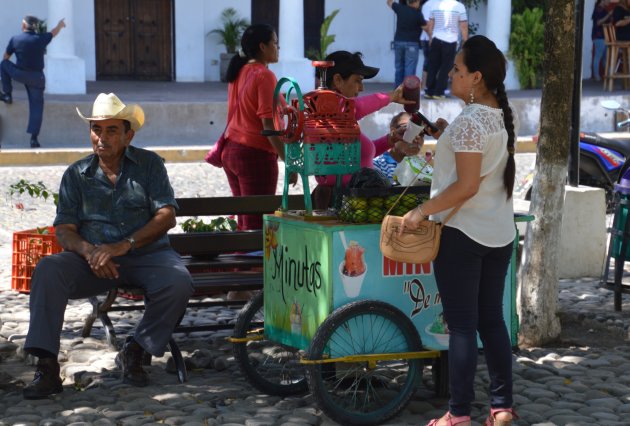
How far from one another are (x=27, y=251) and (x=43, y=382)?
85.6 inches

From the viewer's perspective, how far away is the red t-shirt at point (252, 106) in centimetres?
691

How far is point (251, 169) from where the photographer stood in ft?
23.1

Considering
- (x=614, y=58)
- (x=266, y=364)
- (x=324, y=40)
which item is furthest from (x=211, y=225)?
(x=614, y=58)

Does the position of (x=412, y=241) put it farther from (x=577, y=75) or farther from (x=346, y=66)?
(x=577, y=75)

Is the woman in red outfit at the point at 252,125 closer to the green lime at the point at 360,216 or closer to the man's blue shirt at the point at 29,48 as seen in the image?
the green lime at the point at 360,216

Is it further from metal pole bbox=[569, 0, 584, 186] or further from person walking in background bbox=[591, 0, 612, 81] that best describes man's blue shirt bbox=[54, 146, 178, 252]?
person walking in background bbox=[591, 0, 612, 81]

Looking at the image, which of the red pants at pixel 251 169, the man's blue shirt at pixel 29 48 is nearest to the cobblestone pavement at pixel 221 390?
the red pants at pixel 251 169

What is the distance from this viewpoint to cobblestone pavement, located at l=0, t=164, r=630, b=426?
5.06 m

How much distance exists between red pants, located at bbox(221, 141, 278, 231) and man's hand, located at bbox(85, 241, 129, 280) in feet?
4.90

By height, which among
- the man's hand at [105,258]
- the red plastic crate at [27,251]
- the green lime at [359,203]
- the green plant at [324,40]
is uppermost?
the green plant at [324,40]

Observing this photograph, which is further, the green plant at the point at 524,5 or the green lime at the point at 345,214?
the green plant at the point at 524,5

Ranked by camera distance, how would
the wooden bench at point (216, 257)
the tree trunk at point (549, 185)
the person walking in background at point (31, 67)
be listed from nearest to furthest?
1. the wooden bench at point (216, 257)
2. the tree trunk at point (549, 185)
3. the person walking in background at point (31, 67)

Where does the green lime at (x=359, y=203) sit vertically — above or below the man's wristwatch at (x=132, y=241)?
above

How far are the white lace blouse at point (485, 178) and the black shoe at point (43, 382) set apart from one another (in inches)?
76.7
